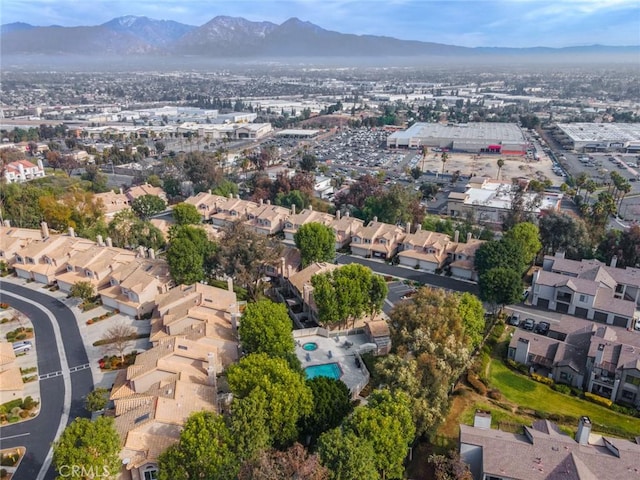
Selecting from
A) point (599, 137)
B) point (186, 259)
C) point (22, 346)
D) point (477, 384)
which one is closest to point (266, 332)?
point (186, 259)

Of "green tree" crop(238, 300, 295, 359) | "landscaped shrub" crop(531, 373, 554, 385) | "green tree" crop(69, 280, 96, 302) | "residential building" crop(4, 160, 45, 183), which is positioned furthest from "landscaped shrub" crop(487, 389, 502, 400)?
"residential building" crop(4, 160, 45, 183)

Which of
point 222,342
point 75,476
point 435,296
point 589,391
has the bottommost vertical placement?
point 589,391

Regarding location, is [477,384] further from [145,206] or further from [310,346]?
[145,206]

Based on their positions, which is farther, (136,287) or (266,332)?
(136,287)

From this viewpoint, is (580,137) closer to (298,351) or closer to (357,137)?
(357,137)

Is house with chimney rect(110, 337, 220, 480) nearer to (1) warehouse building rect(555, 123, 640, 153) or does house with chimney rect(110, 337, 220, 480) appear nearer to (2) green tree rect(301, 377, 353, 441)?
(2) green tree rect(301, 377, 353, 441)

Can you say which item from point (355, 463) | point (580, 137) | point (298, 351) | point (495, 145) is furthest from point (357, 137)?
point (355, 463)
